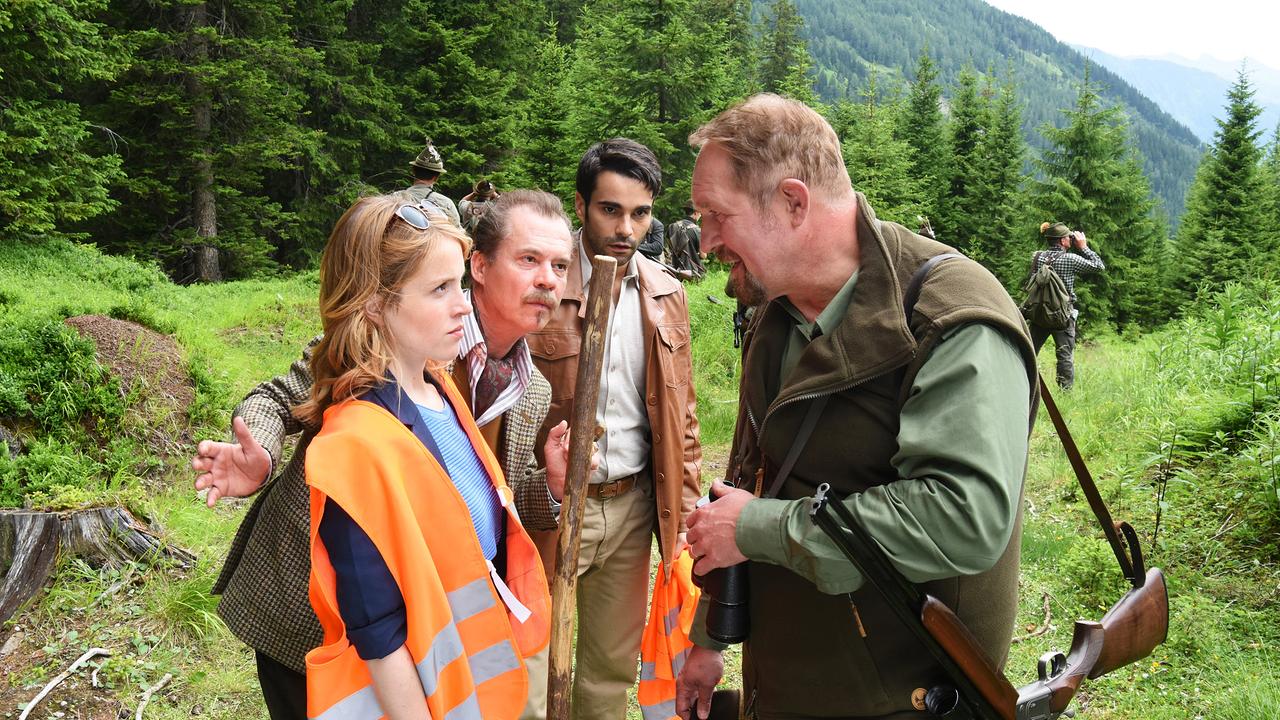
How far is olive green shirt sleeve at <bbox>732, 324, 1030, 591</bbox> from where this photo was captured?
1501mm

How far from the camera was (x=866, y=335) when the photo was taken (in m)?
1.67

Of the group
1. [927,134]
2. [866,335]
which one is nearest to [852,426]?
[866,335]

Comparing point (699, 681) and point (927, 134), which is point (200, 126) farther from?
point (927, 134)

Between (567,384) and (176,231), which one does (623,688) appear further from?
(176,231)

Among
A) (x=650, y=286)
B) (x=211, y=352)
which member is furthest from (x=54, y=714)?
(x=211, y=352)

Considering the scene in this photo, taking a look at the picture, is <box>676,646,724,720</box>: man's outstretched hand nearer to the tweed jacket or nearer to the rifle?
the rifle

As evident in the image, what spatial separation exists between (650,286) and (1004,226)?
33.2 metres

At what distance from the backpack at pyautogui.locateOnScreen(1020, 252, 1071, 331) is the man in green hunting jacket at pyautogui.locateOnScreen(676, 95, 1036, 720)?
384 inches

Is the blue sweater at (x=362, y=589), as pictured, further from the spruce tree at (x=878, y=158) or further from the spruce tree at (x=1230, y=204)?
the spruce tree at (x=1230, y=204)

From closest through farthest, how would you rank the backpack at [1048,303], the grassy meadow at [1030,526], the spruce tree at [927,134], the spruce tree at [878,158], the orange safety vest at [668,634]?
the orange safety vest at [668,634] < the grassy meadow at [1030,526] < the backpack at [1048,303] < the spruce tree at [878,158] < the spruce tree at [927,134]

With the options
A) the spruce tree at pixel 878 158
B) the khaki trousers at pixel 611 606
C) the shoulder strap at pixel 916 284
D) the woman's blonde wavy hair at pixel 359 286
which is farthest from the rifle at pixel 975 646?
the spruce tree at pixel 878 158

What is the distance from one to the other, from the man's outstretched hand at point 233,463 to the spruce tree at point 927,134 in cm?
3558

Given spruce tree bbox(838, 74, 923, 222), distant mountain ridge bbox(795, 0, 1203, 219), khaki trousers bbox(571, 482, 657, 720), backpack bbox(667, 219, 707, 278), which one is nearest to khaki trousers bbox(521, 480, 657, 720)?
khaki trousers bbox(571, 482, 657, 720)

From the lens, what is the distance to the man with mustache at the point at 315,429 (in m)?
1.96
